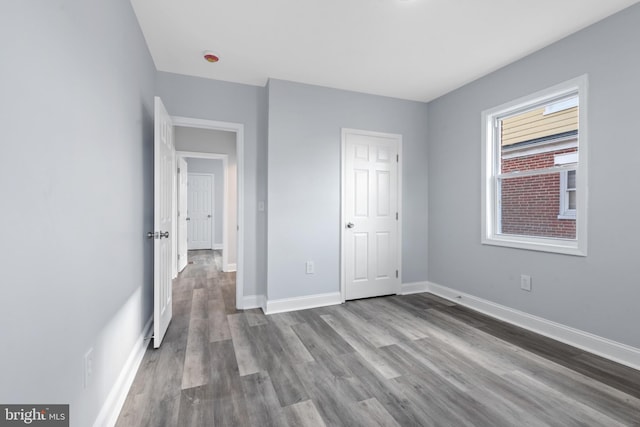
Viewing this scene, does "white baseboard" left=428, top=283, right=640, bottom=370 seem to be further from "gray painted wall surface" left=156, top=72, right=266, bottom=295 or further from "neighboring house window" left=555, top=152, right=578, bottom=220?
"gray painted wall surface" left=156, top=72, right=266, bottom=295

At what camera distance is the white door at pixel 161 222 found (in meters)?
2.27

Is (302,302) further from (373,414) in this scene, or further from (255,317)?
(373,414)

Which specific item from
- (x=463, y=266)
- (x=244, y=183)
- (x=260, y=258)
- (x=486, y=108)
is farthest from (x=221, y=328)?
(x=486, y=108)

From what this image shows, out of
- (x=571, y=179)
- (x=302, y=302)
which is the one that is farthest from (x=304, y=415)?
(x=571, y=179)

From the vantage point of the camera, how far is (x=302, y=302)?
3275 mm

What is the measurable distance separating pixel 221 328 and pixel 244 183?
1.53 m

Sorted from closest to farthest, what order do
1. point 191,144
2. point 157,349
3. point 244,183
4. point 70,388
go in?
point 70,388, point 157,349, point 244,183, point 191,144

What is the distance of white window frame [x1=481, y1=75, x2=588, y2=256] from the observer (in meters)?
2.31

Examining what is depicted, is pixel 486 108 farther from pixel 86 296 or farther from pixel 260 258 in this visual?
pixel 86 296

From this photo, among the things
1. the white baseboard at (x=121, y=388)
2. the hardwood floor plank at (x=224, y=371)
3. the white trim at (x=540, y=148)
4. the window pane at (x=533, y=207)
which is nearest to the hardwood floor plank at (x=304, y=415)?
the hardwood floor plank at (x=224, y=371)

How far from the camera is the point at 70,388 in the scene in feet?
3.72

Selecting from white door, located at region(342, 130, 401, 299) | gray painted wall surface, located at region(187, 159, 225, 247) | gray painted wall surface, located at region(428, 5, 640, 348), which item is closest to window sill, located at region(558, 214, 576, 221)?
gray painted wall surface, located at region(428, 5, 640, 348)

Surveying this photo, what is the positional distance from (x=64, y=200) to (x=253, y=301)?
96.6 inches

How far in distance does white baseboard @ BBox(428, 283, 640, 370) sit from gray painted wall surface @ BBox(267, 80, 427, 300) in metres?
1.57
